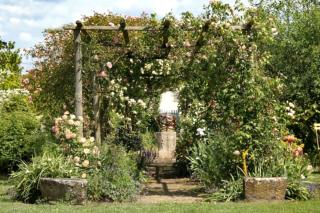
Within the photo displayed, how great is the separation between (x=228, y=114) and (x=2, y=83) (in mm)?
11876

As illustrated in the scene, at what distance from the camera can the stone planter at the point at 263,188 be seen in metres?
8.25

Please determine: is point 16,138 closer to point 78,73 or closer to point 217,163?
point 78,73

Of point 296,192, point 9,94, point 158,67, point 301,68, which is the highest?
point 301,68

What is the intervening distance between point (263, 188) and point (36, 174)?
3441mm

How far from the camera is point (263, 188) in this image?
27.1 ft

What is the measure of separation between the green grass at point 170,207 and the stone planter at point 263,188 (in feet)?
0.72

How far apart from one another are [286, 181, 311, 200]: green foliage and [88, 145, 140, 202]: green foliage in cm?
237

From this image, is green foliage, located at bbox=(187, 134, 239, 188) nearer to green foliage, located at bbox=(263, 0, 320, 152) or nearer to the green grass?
the green grass

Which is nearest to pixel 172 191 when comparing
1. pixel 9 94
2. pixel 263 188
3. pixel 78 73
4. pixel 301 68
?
pixel 263 188

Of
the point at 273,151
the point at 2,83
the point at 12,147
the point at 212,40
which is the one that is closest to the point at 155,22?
the point at 212,40

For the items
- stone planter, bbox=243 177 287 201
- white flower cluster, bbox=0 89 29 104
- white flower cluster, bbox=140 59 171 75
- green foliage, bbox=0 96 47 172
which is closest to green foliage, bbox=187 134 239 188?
stone planter, bbox=243 177 287 201

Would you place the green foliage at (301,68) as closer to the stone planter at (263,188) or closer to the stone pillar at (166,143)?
the stone pillar at (166,143)

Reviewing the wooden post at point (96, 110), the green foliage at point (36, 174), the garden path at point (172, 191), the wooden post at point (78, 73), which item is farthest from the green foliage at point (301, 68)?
the green foliage at point (36, 174)

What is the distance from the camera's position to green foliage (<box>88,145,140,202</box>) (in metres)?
8.38
